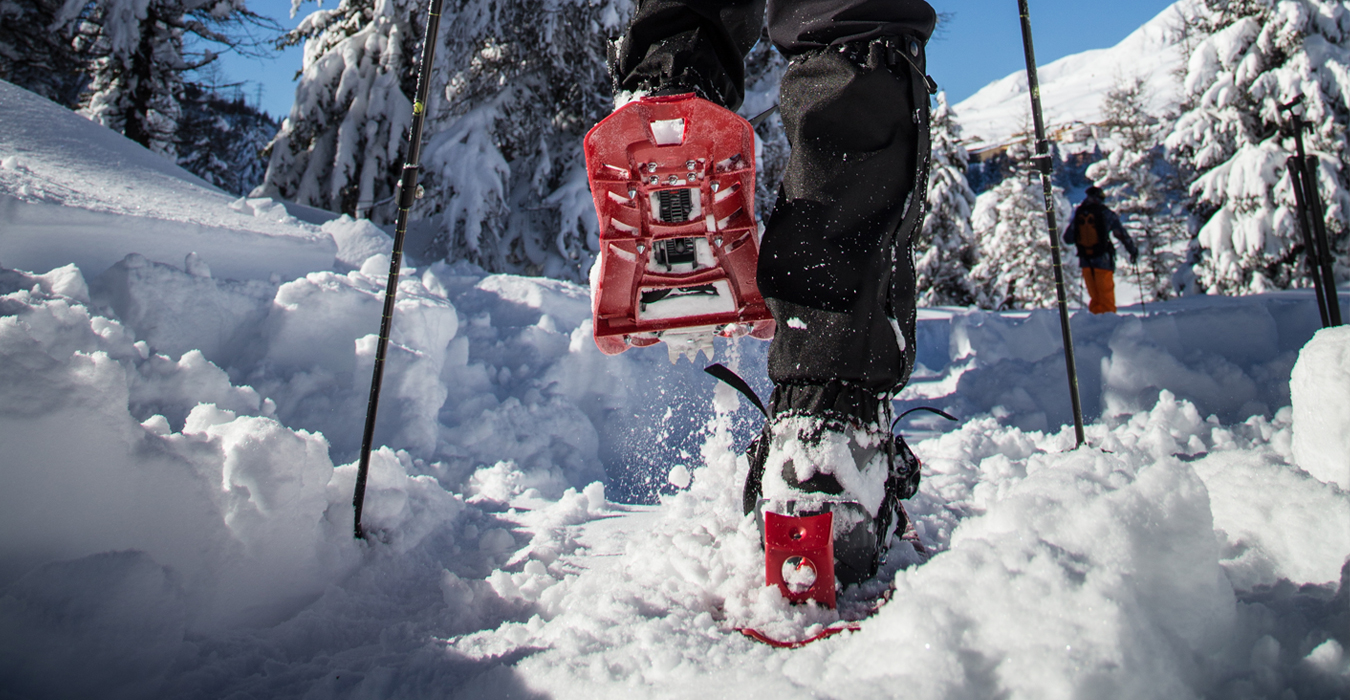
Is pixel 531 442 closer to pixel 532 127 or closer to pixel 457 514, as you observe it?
pixel 457 514

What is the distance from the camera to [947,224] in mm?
19734

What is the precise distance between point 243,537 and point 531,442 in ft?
4.13

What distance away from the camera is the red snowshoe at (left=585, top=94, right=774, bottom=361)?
4.52 ft

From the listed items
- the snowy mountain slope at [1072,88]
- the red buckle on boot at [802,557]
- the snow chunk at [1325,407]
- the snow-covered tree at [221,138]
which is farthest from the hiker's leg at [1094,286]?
the snowy mountain slope at [1072,88]

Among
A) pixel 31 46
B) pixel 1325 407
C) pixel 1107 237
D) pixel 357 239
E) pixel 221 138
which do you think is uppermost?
pixel 221 138

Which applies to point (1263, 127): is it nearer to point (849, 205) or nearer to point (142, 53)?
point (849, 205)

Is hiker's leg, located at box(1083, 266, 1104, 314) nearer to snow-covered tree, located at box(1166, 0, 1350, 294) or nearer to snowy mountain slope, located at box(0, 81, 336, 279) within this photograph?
snow-covered tree, located at box(1166, 0, 1350, 294)

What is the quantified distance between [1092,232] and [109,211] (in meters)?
10.1

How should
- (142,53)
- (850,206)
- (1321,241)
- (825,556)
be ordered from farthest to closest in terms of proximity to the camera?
(142,53) → (1321,241) → (850,206) → (825,556)

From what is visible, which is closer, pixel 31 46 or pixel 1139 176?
pixel 31 46

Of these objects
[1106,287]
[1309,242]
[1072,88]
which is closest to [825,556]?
[1309,242]

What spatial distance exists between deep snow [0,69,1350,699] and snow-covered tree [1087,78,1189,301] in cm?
2498

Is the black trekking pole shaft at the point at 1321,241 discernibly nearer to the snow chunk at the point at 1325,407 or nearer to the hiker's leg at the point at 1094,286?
the snow chunk at the point at 1325,407

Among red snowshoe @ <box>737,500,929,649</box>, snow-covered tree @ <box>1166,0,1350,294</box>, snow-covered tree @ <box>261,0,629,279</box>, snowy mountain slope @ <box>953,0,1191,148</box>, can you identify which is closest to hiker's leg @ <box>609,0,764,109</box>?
red snowshoe @ <box>737,500,929,649</box>
